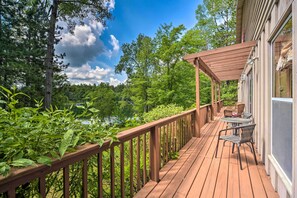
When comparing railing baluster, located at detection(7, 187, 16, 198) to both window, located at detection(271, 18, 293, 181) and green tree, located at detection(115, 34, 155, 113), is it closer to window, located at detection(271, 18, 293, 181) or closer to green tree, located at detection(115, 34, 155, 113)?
window, located at detection(271, 18, 293, 181)

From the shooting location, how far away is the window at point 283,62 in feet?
6.84

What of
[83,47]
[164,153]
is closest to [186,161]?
[164,153]

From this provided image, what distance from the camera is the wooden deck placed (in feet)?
7.98

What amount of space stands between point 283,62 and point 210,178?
6.33 feet

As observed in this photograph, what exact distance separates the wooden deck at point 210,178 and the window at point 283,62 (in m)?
1.31

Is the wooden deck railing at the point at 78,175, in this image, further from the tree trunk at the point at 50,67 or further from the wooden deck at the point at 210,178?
the tree trunk at the point at 50,67

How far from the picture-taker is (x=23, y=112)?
4.21 feet

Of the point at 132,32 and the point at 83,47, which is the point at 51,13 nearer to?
the point at 83,47

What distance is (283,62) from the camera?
233 cm

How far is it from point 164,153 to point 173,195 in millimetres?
1119

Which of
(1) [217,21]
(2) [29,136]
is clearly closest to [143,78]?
(1) [217,21]

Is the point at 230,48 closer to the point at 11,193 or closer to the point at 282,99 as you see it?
the point at 282,99

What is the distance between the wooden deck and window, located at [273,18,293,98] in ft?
4.30

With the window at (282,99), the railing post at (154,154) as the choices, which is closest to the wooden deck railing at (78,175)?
the railing post at (154,154)
